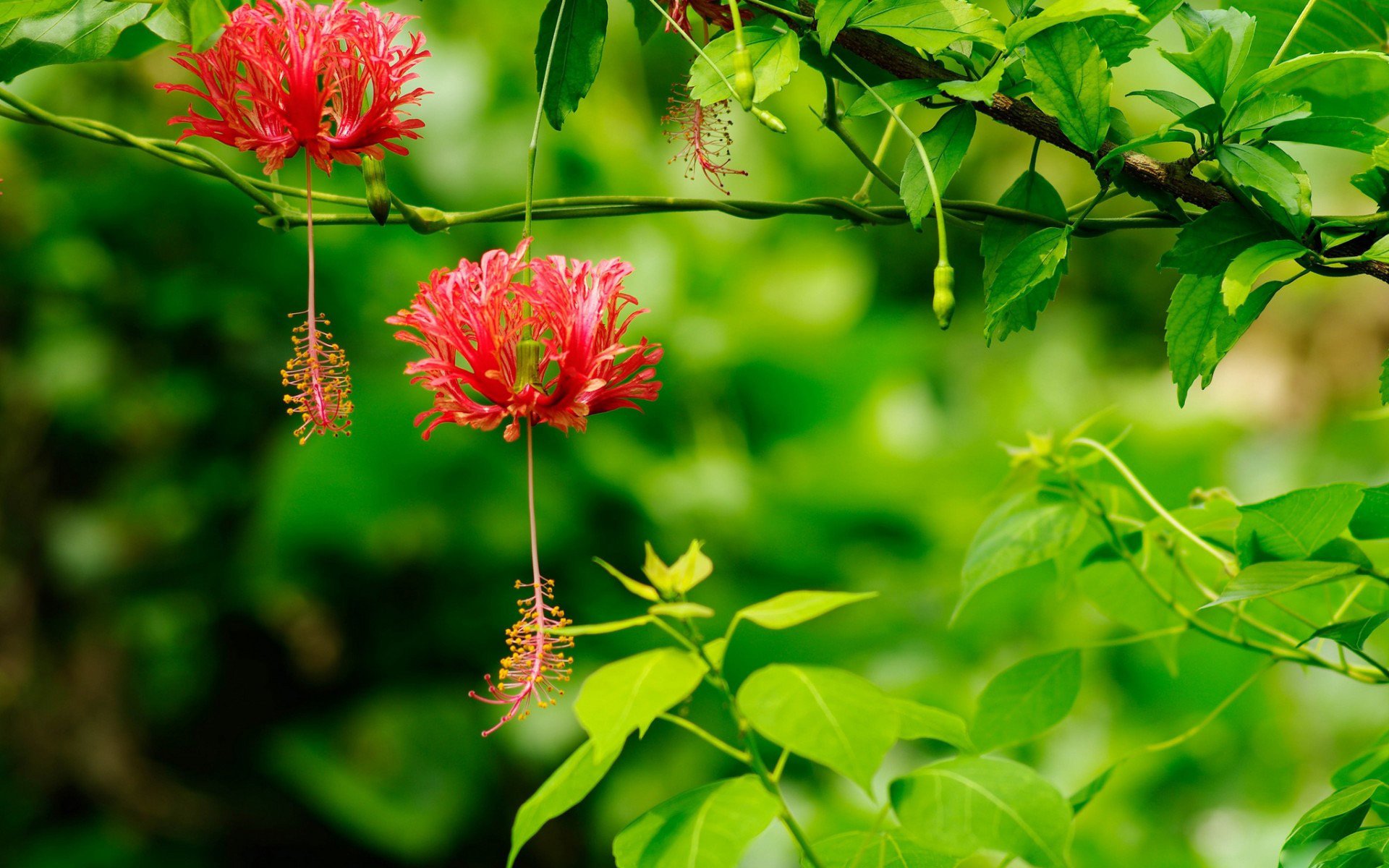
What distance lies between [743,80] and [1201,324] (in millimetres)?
208

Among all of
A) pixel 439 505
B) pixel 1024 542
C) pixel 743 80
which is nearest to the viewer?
pixel 743 80

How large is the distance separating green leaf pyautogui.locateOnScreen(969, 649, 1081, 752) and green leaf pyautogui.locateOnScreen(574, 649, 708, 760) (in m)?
0.20

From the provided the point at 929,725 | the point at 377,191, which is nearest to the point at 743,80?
the point at 377,191

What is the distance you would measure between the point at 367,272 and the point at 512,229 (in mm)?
275

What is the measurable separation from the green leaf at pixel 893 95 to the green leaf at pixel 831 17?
0.07ft

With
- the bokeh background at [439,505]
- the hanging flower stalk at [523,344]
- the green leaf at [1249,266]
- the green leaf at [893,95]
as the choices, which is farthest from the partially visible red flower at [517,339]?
the bokeh background at [439,505]

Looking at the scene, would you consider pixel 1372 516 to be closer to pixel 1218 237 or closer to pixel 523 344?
pixel 1218 237

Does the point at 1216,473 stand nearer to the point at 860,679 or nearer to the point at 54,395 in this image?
the point at 860,679

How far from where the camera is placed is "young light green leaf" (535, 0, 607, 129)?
0.46m

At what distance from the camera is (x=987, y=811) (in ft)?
1.28

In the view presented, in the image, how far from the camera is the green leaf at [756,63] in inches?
16.0

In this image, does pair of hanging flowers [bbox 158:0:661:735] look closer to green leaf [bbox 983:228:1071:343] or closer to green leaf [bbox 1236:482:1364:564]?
green leaf [bbox 983:228:1071:343]

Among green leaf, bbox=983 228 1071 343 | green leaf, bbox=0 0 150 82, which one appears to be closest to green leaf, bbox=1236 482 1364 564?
green leaf, bbox=983 228 1071 343

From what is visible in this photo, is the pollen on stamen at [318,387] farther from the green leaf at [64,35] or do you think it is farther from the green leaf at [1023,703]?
the green leaf at [1023,703]
